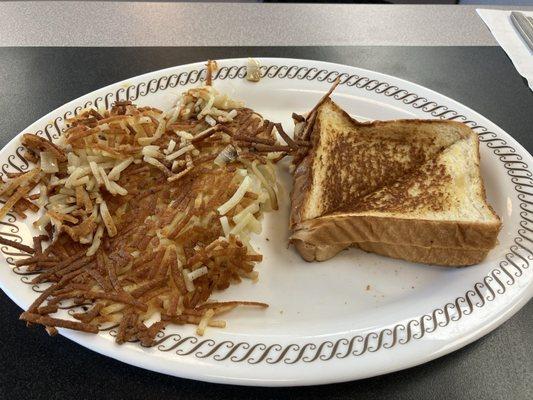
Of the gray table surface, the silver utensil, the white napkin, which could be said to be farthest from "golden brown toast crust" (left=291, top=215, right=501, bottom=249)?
the silver utensil

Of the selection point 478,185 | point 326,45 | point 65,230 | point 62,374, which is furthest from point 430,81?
point 62,374

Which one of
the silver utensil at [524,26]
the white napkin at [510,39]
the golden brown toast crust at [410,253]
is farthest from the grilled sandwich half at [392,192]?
the silver utensil at [524,26]

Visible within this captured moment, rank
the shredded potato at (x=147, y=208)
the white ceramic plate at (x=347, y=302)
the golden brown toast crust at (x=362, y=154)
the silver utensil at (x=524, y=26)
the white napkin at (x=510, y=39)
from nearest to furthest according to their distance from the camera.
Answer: the white ceramic plate at (x=347, y=302) → the shredded potato at (x=147, y=208) → the golden brown toast crust at (x=362, y=154) → the white napkin at (x=510, y=39) → the silver utensil at (x=524, y=26)

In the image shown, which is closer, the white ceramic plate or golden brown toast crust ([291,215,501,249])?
the white ceramic plate

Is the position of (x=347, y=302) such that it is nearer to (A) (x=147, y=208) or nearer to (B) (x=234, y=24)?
(A) (x=147, y=208)

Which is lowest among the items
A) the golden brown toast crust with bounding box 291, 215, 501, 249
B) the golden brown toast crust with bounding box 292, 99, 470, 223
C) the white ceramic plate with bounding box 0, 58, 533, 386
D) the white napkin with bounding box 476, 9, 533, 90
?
the white ceramic plate with bounding box 0, 58, 533, 386

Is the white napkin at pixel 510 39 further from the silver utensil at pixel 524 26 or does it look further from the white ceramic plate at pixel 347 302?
the white ceramic plate at pixel 347 302

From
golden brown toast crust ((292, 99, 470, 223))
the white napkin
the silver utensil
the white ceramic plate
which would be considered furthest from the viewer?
the silver utensil

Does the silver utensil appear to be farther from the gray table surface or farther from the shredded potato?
the shredded potato
